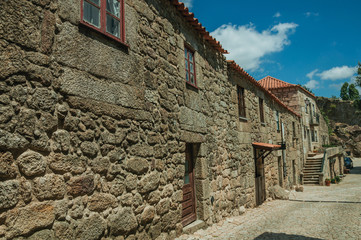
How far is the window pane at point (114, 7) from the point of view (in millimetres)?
3727

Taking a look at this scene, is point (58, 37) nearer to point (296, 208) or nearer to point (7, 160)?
point (7, 160)

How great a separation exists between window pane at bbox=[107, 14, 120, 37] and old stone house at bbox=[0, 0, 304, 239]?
0.02 meters

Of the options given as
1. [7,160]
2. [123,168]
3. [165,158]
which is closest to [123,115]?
[123,168]

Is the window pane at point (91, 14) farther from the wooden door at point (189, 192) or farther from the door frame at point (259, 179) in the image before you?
the door frame at point (259, 179)

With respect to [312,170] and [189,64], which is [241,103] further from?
[312,170]

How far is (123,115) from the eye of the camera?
12.2 ft

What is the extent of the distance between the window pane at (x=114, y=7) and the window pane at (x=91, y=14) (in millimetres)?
243

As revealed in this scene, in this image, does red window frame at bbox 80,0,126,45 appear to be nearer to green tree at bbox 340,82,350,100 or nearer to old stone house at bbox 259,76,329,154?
old stone house at bbox 259,76,329,154

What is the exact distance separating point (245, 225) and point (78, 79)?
5307mm

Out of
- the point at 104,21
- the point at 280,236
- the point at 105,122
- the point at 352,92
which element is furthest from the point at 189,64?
the point at 352,92

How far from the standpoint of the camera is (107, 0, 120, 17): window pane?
3.73m

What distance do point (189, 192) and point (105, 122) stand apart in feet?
9.76

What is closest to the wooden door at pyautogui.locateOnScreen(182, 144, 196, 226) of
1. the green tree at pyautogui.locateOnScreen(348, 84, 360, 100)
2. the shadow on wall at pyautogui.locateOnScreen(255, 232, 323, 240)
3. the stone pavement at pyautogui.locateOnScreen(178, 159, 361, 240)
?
the stone pavement at pyautogui.locateOnScreen(178, 159, 361, 240)

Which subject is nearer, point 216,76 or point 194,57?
point 194,57
